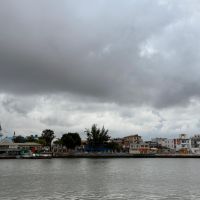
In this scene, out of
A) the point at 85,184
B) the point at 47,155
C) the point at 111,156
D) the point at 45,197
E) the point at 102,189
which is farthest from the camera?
the point at 111,156

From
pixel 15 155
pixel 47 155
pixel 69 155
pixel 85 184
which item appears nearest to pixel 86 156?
pixel 69 155

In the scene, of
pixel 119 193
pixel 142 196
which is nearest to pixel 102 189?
pixel 119 193

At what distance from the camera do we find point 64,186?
180 ft

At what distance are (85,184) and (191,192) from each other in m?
15.6

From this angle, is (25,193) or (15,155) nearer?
(25,193)

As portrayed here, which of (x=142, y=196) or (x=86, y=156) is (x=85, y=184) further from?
(x=86, y=156)

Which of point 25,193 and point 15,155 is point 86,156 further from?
point 25,193

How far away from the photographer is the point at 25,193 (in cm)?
4875

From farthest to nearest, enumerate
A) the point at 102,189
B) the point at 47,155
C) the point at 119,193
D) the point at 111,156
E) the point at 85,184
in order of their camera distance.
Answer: the point at 111,156 < the point at 47,155 < the point at 85,184 < the point at 102,189 < the point at 119,193

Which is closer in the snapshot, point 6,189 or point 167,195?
point 167,195

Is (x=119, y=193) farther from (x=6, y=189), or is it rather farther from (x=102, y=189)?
(x=6, y=189)

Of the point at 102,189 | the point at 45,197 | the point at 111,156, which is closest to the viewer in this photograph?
the point at 45,197

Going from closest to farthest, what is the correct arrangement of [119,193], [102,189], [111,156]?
[119,193]
[102,189]
[111,156]

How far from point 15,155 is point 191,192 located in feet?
492
